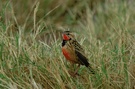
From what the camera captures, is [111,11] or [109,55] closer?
[109,55]

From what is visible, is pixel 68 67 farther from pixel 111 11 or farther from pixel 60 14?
pixel 60 14

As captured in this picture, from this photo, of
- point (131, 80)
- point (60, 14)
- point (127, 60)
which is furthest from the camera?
point (60, 14)

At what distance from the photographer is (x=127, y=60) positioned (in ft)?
14.1

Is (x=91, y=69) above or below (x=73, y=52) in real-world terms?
below

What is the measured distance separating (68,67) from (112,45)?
726mm

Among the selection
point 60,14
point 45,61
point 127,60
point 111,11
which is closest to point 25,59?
point 45,61

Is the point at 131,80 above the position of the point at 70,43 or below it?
below

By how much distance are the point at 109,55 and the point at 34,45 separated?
69cm

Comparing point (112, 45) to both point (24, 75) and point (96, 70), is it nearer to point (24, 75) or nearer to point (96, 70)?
point (96, 70)

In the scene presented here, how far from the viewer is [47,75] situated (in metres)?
4.05

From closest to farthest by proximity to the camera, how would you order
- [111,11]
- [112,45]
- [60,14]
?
[112,45], [111,11], [60,14]

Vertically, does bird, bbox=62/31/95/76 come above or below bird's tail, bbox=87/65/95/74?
above

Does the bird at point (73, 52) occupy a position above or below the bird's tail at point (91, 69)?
above

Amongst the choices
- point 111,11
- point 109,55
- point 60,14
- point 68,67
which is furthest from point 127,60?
point 60,14
